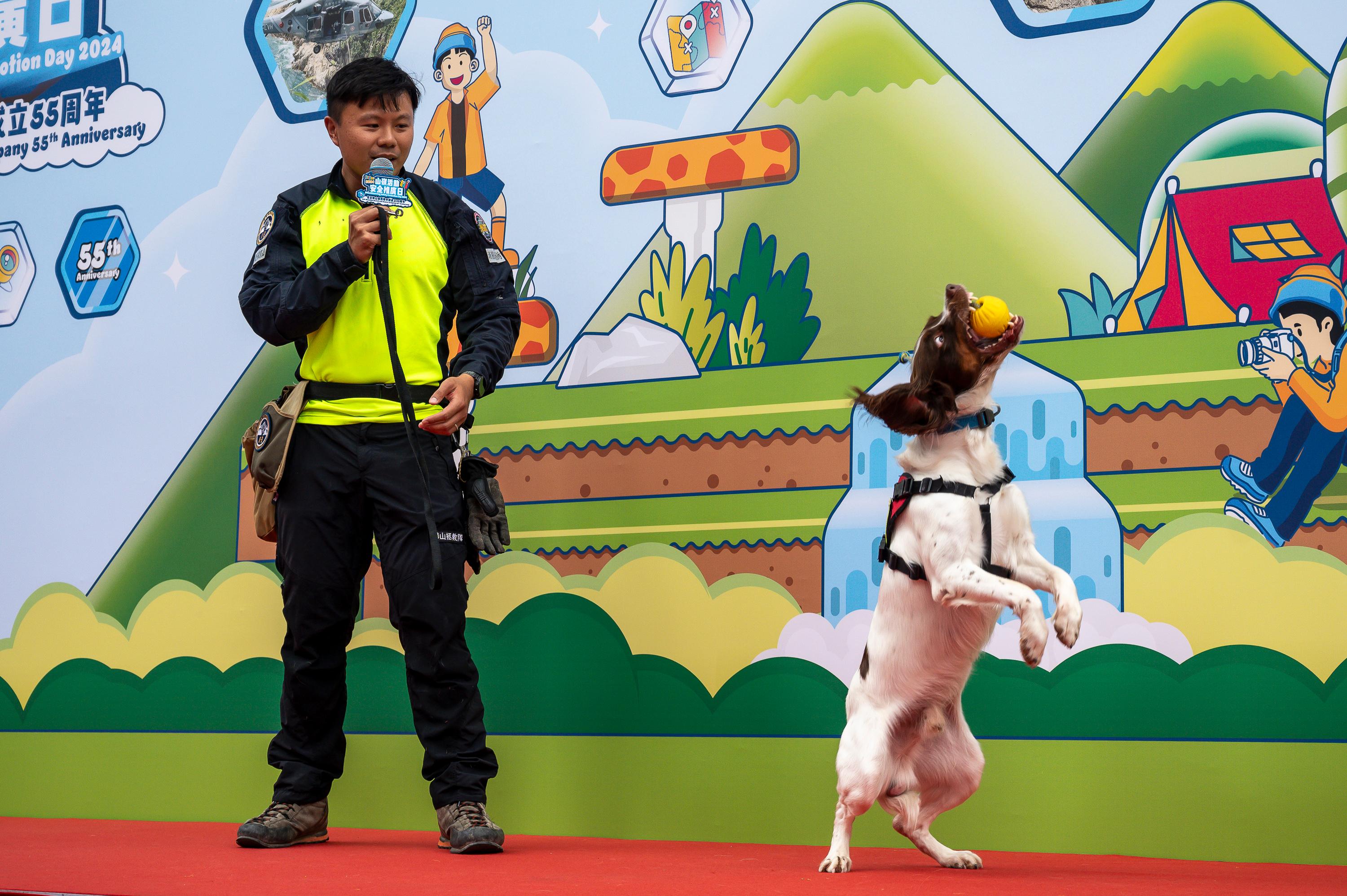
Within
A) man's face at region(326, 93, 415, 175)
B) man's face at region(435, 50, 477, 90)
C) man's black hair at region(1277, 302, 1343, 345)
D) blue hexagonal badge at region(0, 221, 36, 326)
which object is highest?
man's face at region(435, 50, 477, 90)

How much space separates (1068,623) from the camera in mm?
2410

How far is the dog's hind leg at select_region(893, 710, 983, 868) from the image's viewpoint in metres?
2.61

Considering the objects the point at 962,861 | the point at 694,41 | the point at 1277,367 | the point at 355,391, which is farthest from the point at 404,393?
the point at 1277,367

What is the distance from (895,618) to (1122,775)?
0.78 meters

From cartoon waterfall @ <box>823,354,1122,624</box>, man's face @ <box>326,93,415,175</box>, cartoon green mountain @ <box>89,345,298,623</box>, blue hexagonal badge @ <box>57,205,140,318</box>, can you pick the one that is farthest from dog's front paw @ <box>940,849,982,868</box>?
blue hexagonal badge @ <box>57,205,140,318</box>

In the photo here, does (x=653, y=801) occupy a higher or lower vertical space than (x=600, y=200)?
lower

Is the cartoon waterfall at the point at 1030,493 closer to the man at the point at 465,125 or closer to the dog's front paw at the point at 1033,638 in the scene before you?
the dog's front paw at the point at 1033,638

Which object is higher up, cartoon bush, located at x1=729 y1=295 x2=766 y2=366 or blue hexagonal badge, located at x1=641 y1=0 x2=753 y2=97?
blue hexagonal badge, located at x1=641 y1=0 x2=753 y2=97

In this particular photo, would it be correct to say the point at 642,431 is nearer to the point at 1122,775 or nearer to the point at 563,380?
the point at 563,380

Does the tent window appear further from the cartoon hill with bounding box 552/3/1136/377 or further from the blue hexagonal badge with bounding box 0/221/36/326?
the blue hexagonal badge with bounding box 0/221/36/326

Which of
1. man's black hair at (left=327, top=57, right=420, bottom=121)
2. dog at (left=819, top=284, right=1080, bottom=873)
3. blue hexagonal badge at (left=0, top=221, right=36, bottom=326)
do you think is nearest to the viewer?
dog at (left=819, top=284, right=1080, bottom=873)

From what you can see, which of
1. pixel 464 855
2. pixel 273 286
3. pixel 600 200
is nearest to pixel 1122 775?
pixel 464 855

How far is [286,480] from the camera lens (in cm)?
297

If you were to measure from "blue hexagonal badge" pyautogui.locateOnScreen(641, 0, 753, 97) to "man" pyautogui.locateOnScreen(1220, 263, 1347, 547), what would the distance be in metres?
1.60
